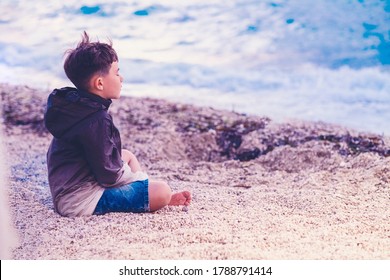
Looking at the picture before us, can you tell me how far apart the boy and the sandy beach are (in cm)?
8

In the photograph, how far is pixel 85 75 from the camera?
96.0 inches

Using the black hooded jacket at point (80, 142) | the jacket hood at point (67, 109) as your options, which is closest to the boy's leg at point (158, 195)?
the black hooded jacket at point (80, 142)

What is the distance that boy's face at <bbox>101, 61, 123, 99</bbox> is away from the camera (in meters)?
2.46

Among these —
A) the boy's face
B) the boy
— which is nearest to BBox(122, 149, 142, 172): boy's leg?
the boy

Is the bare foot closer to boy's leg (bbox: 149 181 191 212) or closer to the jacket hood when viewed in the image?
boy's leg (bbox: 149 181 191 212)

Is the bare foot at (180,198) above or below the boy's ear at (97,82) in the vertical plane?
below

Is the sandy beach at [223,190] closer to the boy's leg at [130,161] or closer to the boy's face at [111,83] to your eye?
the boy's leg at [130,161]

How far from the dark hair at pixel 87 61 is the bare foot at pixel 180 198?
1.73 ft

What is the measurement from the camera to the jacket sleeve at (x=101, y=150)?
2336 millimetres

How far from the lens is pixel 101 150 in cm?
234

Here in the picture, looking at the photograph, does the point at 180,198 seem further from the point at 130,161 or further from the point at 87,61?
the point at 87,61

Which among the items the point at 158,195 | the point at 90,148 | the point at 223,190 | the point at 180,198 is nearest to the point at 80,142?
the point at 90,148

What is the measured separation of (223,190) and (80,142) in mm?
846
